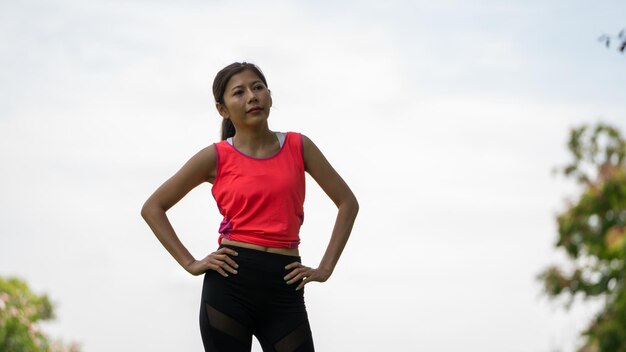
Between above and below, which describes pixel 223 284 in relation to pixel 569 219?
below

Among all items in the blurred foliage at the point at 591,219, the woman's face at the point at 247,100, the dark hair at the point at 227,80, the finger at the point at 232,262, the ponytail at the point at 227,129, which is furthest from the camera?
the blurred foliage at the point at 591,219

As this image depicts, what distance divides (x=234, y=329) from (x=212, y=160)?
0.73m

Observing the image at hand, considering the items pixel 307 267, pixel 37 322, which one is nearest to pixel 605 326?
pixel 307 267

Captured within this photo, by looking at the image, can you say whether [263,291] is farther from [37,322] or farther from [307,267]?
[37,322]

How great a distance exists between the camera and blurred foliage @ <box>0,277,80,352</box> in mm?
8312

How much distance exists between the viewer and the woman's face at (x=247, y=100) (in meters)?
4.18

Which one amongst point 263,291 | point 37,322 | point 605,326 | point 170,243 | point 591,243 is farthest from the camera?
point 37,322

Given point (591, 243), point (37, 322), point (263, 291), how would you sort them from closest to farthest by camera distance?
1. point (263, 291)
2. point (591, 243)
3. point (37, 322)

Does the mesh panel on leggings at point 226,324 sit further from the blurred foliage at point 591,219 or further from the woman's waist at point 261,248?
the blurred foliage at point 591,219

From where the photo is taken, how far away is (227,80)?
4.32 metres

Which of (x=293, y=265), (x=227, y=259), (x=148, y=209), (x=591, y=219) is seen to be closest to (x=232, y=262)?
(x=227, y=259)

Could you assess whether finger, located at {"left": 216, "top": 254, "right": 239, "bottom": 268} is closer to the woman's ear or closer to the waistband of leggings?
the waistband of leggings

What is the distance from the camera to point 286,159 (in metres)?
4.18

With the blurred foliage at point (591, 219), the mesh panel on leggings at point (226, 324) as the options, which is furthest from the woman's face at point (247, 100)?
the blurred foliage at point (591, 219)
